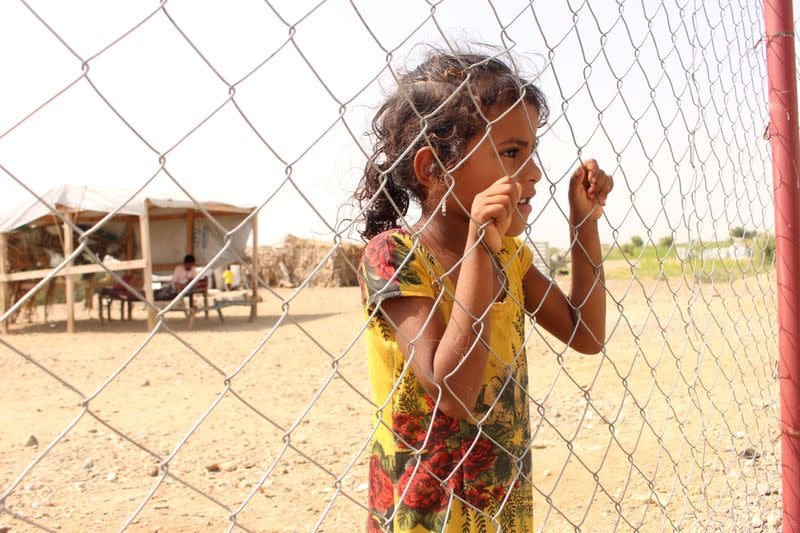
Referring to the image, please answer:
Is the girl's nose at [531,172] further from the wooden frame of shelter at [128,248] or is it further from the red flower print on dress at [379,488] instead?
the wooden frame of shelter at [128,248]

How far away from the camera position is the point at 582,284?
1.73m

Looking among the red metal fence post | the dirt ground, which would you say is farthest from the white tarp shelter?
the red metal fence post

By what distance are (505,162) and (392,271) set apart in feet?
1.11

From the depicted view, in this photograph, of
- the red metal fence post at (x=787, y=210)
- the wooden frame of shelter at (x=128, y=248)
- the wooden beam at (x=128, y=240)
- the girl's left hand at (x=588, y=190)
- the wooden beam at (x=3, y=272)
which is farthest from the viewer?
the wooden beam at (x=128, y=240)

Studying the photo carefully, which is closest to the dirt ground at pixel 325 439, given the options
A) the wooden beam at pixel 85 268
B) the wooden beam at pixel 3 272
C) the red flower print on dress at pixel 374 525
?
the red flower print on dress at pixel 374 525

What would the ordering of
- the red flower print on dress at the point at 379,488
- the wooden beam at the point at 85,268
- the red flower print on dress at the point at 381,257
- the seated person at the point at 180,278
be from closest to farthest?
the red flower print on dress at the point at 381,257, the red flower print on dress at the point at 379,488, the wooden beam at the point at 85,268, the seated person at the point at 180,278

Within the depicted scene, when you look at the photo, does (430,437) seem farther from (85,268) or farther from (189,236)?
(189,236)

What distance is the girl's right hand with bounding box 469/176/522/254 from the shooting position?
1.26 metres

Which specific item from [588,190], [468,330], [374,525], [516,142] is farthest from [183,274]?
[468,330]

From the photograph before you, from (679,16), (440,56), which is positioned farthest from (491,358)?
(679,16)

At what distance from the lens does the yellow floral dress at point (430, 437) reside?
142 centimetres

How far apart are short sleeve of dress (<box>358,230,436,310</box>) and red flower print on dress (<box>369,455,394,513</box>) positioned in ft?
1.31

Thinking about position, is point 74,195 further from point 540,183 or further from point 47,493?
point 540,183

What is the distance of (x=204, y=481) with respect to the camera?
3904 millimetres
